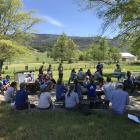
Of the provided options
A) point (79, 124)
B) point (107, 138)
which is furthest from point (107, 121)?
point (107, 138)

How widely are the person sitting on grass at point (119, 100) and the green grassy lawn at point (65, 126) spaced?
1.19 ft

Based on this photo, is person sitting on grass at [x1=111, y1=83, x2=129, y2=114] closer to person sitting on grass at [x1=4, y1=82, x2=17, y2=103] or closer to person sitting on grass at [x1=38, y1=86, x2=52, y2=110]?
person sitting on grass at [x1=38, y1=86, x2=52, y2=110]

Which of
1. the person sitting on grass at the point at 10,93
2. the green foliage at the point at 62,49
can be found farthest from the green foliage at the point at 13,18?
the green foliage at the point at 62,49

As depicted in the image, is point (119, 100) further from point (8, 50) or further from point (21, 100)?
point (8, 50)

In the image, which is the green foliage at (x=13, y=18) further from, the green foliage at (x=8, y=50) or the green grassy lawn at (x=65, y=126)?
the green grassy lawn at (x=65, y=126)

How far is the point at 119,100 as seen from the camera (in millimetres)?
14359

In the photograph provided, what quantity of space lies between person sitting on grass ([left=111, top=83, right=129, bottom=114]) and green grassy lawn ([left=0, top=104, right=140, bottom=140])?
14.3 inches

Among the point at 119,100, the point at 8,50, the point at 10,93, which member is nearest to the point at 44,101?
the point at 119,100

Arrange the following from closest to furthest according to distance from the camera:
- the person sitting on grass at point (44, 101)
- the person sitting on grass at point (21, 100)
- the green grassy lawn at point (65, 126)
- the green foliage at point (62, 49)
→ the green grassy lawn at point (65, 126) < the person sitting on grass at point (44, 101) < the person sitting on grass at point (21, 100) < the green foliage at point (62, 49)

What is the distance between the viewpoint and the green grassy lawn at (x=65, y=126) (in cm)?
1156

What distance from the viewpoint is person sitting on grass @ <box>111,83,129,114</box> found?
1420 centimetres

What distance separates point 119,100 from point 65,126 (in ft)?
8.85

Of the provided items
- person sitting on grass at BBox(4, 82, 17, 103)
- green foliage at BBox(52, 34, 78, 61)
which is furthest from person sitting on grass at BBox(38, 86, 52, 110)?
green foliage at BBox(52, 34, 78, 61)

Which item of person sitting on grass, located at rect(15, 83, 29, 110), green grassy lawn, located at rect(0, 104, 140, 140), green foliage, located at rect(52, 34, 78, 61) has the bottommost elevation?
green grassy lawn, located at rect(0, 104, 140, 140)
